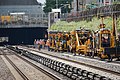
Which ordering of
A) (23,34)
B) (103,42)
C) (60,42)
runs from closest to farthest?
1. (103,42)
2. (60,42)
3. (23,34)

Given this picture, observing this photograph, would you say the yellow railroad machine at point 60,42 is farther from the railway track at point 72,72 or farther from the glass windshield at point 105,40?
the railway track at point 72,72

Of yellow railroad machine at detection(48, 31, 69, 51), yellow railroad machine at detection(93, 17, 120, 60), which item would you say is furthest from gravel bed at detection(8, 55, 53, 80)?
yellow railroad machine at detection(48, 31, 69, 51)

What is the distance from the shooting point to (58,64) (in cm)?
2622

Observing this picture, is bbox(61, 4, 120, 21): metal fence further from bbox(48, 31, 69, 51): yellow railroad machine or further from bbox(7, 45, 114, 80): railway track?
bbox(7, 45, 114, 80): railway track

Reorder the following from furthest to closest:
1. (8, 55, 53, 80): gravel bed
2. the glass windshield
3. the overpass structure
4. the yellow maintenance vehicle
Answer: the overpass structure < the yellow maintenance vehicle < the glass windshield < (8, 55, 53, 80): gravel bed

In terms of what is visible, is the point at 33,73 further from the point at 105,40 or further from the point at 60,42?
the point at 60,42

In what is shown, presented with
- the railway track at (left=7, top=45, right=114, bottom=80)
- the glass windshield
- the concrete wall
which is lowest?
the concrete wall

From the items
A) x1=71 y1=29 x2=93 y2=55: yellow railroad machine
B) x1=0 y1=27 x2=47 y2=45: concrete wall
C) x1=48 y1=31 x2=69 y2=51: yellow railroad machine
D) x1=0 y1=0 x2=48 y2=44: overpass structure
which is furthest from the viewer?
x1=0 y1=27 x2=47 y2=45: concrete wall

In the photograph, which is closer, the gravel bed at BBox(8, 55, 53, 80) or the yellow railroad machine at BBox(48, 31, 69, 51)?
the gravel bed at BBox(8, 55, 53, 80)

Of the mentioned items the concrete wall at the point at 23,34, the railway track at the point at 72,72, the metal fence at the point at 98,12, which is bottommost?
the concrete wall at the point at 23,34

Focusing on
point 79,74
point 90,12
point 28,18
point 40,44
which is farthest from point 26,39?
point 79,74

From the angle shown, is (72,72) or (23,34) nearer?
(72,72)

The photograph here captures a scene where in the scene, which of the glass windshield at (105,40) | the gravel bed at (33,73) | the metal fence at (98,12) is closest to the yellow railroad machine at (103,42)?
the glass windshield at (105,40)

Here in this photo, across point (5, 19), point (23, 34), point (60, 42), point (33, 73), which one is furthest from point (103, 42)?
point (23, 34)
